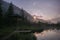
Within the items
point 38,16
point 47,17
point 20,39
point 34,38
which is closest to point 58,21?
point 47,17

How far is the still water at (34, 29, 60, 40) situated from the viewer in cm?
230

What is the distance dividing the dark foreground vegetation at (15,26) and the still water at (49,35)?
66 mm

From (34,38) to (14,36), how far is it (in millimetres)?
323

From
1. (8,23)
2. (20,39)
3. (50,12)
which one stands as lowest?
(20,39)

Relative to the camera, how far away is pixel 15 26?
91.9 inches

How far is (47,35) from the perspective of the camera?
7.64ft

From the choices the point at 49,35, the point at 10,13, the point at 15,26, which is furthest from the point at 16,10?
the point at 49,35

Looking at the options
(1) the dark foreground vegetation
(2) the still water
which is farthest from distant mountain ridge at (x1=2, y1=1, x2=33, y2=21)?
(2) the still water

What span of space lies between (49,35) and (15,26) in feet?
1.86

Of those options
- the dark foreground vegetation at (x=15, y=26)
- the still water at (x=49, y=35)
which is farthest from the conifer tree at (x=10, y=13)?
the still water at (x=49, y=35)

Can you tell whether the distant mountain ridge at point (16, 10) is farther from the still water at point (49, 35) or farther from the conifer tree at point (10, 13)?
the still water at point (49, 35)

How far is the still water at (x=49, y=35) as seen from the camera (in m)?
2.30

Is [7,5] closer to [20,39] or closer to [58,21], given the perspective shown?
[20,39]

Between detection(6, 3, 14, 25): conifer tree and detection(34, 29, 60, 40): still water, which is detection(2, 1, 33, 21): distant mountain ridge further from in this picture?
detection(34, 29, 60, 40): still water
